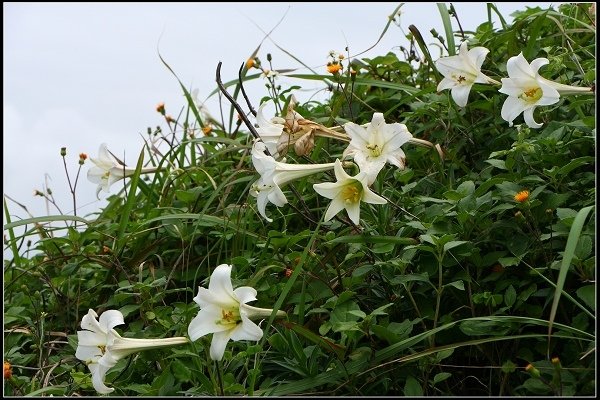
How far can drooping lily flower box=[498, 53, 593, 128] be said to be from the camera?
240cm

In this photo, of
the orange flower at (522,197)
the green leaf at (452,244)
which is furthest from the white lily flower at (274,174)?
the orange flower at (522,197)

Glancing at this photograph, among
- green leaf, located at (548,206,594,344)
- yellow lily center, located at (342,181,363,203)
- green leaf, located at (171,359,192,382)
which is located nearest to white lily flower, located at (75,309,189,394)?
green leaf, located at (171,359,192,382)

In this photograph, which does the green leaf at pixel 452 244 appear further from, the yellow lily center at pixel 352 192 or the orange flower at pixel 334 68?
the orange flower at pixel 334 68

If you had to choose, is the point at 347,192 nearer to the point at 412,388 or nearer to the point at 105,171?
the point at 412,388

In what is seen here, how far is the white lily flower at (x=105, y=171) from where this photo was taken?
3648 millimetres

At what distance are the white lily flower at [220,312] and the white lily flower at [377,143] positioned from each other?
0.51 m

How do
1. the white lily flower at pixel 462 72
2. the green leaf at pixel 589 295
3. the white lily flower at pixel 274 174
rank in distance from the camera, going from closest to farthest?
the green leaf at pixel 589 295 < the white lily flower at pixel 274 174 < the white lily flower at pixel 462 72

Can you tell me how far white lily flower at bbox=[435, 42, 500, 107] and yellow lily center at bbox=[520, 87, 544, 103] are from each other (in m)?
0.17

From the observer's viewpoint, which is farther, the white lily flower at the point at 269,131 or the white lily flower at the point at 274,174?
the white lily flower at the point at 269,131

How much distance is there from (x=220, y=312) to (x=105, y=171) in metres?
1.68

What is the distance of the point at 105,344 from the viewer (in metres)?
2.37

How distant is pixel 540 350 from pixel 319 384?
576mm

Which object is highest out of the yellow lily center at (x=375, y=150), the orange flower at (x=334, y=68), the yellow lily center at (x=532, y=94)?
the orange flower at (x=334, y=68)

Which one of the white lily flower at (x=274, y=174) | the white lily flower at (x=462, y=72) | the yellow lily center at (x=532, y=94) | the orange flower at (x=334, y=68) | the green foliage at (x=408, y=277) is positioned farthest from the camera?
the orange flower at (x=334, y=68)
